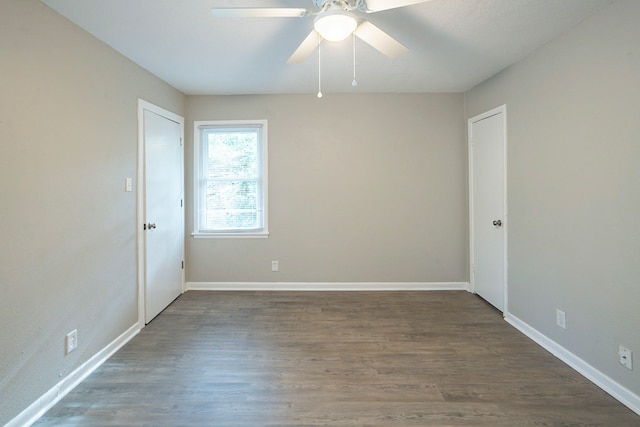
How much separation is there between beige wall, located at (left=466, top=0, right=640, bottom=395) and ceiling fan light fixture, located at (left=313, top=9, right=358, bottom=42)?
168cm

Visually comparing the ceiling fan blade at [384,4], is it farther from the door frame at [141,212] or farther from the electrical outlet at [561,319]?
the electrical outlet at [561,319]

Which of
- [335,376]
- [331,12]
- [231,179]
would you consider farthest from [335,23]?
[231,179]

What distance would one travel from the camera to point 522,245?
257 cm

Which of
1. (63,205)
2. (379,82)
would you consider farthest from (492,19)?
(63,205)

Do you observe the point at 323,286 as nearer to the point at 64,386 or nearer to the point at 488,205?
the point at 488,205

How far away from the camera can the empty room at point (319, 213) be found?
165 cm

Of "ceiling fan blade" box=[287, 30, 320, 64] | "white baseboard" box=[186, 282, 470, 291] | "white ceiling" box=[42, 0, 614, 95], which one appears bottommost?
"white baseboard" box=[186, 282, 470, 291]

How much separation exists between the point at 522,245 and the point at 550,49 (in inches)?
63.2

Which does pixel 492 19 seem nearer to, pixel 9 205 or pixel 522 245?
pixel 522 245

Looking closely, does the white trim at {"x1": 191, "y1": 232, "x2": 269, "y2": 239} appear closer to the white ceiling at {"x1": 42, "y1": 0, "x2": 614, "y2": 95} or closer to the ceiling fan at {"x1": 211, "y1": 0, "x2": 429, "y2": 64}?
the white ceiling at {"x1": 42, "y1": 0, "x2": 614, "y2": 95}

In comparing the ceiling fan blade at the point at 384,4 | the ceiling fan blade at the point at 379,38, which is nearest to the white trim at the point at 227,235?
the ceiling fan blade at the point at 379,38

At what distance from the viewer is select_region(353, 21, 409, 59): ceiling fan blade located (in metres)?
1.64

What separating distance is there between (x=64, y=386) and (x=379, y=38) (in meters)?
2.93

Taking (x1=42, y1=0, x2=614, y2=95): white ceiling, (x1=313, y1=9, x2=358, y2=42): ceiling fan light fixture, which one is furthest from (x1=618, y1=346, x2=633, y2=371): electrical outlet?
(x1=313, y1=9, x2=358, y2=42): ceiling fan light fixture
